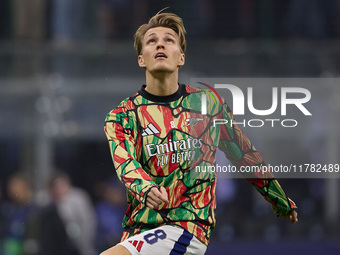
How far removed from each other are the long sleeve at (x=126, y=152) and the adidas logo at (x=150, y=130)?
0.19 ft

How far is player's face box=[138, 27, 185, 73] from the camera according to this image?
454 cm

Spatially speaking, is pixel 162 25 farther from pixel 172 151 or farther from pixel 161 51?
pixel 172 151

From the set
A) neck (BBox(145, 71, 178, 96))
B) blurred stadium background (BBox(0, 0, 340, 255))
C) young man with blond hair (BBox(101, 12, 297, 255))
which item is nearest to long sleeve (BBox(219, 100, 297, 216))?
young man with blond hair (BBox(101, 12, 297, 255))

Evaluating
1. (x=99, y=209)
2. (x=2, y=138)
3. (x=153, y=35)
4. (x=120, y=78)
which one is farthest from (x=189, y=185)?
(x=2, y=138)

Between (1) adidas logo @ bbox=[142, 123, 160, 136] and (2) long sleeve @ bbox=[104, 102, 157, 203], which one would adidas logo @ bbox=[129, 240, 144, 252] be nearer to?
(2) long sleeve @ bbox=[104, 102, 157, 203]

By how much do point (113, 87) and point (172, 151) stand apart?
5034mm

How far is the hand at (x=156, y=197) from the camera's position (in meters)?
3.99

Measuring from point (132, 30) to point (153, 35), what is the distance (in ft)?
17.6

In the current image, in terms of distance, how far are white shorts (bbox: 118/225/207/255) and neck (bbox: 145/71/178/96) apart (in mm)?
749

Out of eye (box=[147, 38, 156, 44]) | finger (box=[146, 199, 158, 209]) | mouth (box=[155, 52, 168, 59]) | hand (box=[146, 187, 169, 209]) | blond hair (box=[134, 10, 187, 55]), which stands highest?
blond hair (box=[134, 10, 187, 55])

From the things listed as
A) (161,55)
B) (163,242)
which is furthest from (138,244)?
(161,55)

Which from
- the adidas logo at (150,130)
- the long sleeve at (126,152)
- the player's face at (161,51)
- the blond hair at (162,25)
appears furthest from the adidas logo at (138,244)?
the blond hair at (162,25)

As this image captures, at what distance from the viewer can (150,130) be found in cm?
449

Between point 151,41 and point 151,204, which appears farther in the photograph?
point 151,41
